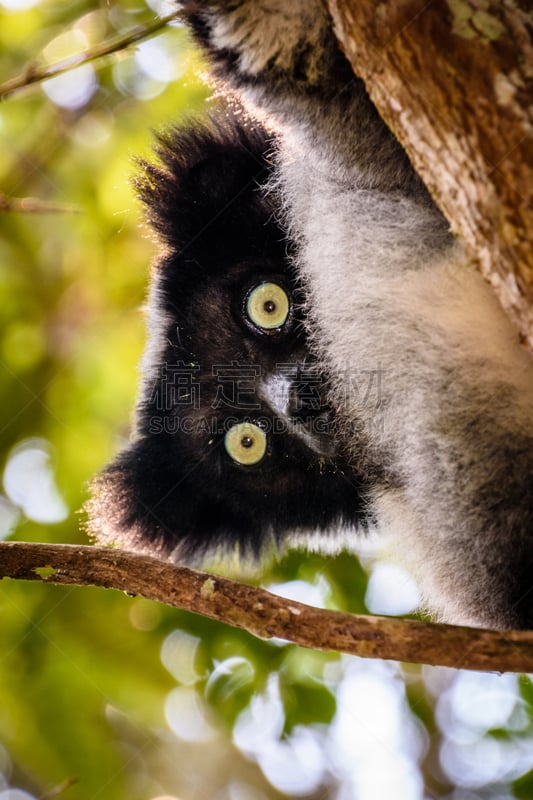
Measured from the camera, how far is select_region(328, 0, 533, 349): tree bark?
143 cm

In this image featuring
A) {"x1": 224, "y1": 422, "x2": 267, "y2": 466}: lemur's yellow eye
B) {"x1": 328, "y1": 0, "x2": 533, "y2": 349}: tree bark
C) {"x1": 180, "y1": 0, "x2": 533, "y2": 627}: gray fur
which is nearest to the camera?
{"x1": 328, "y1": 0, "x2": 533, "y2": 349}: tree bark

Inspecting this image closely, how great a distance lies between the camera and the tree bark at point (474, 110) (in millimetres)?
1431

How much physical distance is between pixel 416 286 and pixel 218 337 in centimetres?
94

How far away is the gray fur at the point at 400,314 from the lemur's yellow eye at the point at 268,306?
0.24 meters

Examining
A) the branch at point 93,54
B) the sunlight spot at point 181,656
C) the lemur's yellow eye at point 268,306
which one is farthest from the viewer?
the sunlight spot at point 181,656

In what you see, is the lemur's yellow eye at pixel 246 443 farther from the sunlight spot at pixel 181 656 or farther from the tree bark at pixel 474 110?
the tree bark at pixel 474 110

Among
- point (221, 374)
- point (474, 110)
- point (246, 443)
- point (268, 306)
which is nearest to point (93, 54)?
point (474, 110)

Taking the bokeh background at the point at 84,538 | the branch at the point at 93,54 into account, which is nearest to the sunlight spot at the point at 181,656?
the bokeh background at the point at 84,538

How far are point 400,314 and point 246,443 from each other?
97 centimetres

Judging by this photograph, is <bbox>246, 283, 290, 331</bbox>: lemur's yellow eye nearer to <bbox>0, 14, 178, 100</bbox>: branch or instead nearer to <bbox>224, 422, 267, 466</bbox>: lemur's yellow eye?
<bbox>224, 422, 267, 466</bbox>: lemur's yellow eye

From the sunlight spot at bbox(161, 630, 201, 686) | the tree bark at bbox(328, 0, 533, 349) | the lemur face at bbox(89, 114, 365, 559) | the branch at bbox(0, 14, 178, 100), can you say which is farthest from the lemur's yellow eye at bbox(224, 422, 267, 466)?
the tree bark at bbox(328, 0, 533, 349)

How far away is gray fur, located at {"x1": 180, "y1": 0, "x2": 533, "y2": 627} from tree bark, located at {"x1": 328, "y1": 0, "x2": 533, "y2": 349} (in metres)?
0.68

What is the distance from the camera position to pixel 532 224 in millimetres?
1408

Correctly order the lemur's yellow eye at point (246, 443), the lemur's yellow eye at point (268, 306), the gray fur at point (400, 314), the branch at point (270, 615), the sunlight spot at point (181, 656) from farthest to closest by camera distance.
Result: the sunlight spot at point (181, 656), the lemur's yellow eye at point (246, 443), the lemur's yellow eye at point (268, 306), the gray fur at point (400, 314), the branch at point (270, 615)
